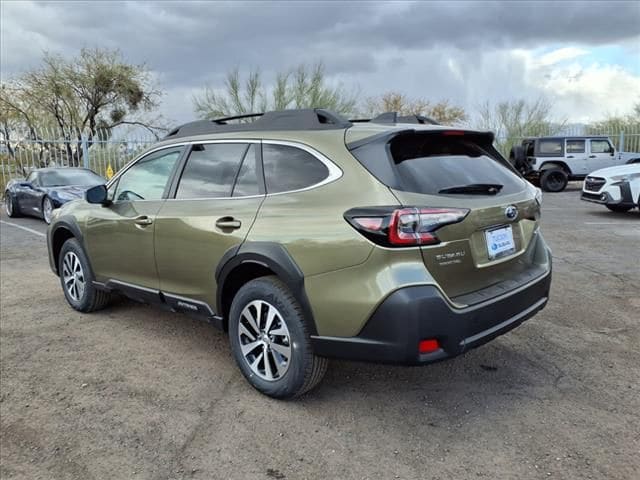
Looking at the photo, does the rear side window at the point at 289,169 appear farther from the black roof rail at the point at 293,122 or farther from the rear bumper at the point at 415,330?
the rear bumper at the point at 415,330

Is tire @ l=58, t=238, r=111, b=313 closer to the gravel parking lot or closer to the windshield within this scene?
the gravel parking lot

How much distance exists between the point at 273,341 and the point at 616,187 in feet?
31.8

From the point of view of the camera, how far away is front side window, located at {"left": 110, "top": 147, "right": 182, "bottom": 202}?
3842mm

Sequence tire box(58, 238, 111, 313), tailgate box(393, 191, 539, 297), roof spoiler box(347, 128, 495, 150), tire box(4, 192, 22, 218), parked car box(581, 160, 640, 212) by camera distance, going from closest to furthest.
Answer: tailgate box(393, 191, 539, 297) < roof spoiler box(347, 128, 495, 150) < tire box(58, 238, 111, 313) < parked car box(581, 160, 640, 212) < tire box(4, 192, 22, 218)

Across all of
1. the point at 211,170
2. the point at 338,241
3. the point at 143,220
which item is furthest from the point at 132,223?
the point at 338,241

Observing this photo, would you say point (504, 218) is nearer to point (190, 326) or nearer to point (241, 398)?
point (241, 398)

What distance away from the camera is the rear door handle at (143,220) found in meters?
3.76

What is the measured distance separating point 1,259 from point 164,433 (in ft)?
19.8

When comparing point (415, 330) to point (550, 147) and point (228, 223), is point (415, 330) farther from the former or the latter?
point (550, 147)

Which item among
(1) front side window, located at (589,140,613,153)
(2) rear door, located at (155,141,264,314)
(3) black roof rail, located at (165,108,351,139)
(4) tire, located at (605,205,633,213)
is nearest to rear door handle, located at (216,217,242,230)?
(2) rear door, located at (155,141,264,314)

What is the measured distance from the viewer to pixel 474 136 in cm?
321

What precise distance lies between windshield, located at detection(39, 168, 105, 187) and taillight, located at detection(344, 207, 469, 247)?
33.1ft

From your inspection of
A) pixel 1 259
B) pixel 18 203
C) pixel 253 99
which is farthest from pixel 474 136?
pixel 253 99

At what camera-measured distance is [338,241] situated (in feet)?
8.57
